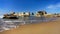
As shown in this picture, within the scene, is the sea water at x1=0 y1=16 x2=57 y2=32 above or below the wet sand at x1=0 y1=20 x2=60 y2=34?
above

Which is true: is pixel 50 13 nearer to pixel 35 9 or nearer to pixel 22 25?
pixel 35 9

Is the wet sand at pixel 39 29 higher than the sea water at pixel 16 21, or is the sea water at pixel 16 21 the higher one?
the sea water at pixel 16 21

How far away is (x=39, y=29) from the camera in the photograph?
9.32ft

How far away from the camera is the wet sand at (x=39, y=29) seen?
9.17 feet

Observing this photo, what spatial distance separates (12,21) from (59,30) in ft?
2.80

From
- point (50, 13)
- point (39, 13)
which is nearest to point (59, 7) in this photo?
point (50, 13)

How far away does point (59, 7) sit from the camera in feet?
9.14

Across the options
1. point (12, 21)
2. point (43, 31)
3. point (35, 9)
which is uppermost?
point (35, 9)

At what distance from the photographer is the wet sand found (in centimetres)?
279

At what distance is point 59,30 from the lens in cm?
279

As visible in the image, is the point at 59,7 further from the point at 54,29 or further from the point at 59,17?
the point at 54,29

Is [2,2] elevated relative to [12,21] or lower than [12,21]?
elevated

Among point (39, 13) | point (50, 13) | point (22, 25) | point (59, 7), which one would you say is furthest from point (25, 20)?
point (59, 7)

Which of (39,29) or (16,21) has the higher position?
(16,21)
